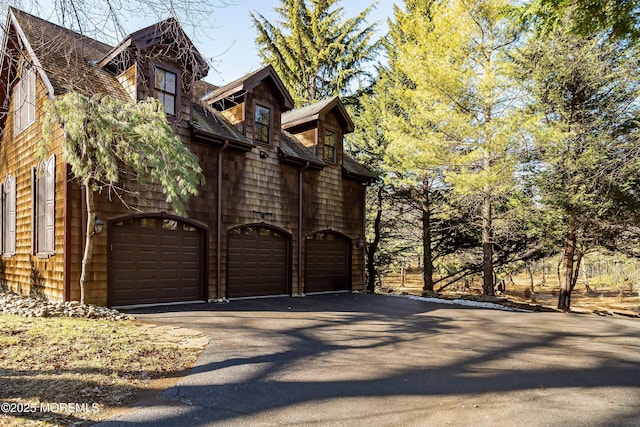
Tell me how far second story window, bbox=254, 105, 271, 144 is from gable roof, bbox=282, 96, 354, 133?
201 cm

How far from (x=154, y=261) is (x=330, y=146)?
7.38 m

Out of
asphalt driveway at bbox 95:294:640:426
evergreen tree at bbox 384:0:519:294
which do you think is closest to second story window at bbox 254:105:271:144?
evergreen tree at bbox 384:0:519:294

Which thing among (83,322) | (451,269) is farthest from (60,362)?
(451,269)

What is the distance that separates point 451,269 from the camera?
2152 centimetres

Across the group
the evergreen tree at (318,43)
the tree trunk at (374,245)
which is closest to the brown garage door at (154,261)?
the tree trunk at (374,245)

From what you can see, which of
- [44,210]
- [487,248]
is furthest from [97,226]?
[487,248]

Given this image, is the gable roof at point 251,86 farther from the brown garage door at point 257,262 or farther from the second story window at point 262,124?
the brown garage door at point 257,262

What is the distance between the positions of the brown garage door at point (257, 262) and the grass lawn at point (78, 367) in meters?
4.41

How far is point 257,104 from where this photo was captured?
1189cm

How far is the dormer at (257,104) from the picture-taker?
1148 centimetres

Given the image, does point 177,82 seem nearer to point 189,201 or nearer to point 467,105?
point 189,201

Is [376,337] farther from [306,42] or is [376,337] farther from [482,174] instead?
[306,42]

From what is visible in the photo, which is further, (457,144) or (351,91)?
(351,91)

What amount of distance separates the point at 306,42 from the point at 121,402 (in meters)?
18.9
